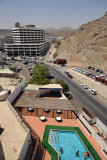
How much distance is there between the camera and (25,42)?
11525 centimetres

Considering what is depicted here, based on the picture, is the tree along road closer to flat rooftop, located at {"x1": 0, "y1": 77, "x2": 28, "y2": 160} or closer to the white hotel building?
flat rooftop, located at {"x1": 0, "y1": 77, "x2": 28, "y2": 160}

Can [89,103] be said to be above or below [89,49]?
below

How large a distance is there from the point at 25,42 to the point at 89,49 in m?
63.5

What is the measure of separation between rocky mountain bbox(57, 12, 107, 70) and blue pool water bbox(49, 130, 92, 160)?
6264cm

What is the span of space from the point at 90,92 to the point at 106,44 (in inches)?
2212

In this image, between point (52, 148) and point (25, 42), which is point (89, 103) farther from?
point (25, 42)

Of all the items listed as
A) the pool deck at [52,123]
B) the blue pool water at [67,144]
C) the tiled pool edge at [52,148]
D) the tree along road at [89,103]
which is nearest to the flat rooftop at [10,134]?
the pool deck at [52,123]

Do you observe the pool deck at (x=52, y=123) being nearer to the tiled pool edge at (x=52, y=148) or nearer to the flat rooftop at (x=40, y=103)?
the tiled pool edge at (x=52, y=148)

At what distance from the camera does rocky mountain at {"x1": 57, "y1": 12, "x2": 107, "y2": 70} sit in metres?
82.0

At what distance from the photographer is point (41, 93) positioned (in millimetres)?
31453

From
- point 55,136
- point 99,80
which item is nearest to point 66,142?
point 55,136

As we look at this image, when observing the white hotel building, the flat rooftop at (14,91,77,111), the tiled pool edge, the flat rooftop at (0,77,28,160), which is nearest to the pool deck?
the tiled pool edge

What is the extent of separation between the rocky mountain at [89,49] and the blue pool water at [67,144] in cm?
6264

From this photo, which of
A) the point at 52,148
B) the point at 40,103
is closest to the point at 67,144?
the point at 52,148
